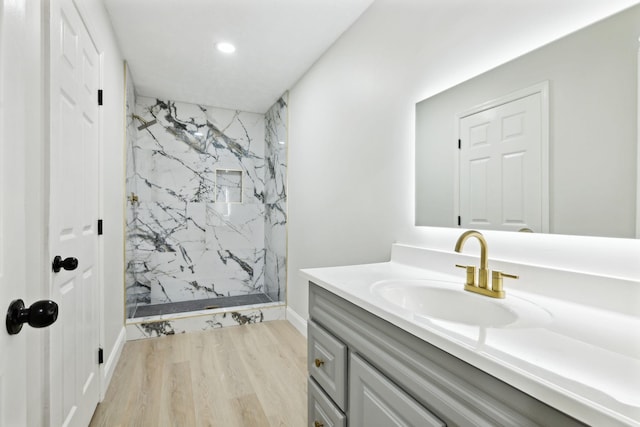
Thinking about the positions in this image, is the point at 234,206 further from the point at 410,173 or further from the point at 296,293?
the point at 410,173

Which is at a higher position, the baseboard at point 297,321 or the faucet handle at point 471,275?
the faucet handle at point 471,275

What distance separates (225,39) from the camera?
2.37m

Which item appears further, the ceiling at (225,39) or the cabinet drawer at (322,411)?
the ceiling at (225,39)

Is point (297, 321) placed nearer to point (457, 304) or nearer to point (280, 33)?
point (457, 304)

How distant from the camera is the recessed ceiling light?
2.44 m

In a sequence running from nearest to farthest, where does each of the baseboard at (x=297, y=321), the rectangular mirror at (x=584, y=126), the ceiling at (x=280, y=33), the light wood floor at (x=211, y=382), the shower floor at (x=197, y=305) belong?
the rectangular mirror at (x=584, y=126) < the ceiling at (x=280, y=33) < the light wood floor at (x=211, y=382) < the baseboard at (x=297, y=321) < the shower floor at (x=197, y=305)

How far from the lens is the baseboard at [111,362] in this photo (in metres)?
1.92

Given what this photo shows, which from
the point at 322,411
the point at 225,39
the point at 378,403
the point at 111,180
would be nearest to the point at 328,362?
the point at 322,411

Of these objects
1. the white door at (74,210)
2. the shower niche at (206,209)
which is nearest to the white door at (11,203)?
the white door at (74,210)

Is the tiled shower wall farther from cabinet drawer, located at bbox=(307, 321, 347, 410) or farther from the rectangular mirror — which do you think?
the rectangular mirror

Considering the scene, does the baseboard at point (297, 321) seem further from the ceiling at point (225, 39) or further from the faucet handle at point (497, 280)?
the ceiling at point (225, 39)

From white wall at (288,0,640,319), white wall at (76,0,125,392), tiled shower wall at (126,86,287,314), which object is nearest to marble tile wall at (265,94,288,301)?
tiled shower wall at (126,86,287,314)

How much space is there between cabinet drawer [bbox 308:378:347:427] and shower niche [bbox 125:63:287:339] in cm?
203

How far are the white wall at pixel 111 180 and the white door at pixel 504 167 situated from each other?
1.93m
